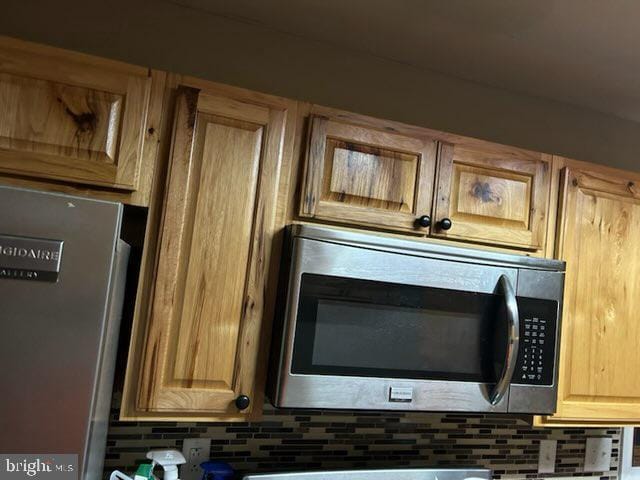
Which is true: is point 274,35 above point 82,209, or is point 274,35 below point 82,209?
above

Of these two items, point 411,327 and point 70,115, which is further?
point 411,327

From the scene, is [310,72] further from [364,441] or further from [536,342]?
[364,441]

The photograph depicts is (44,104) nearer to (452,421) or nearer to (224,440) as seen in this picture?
(224,440)

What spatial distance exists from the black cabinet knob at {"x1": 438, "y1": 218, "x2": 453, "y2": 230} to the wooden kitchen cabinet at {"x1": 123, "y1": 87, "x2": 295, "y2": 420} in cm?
45

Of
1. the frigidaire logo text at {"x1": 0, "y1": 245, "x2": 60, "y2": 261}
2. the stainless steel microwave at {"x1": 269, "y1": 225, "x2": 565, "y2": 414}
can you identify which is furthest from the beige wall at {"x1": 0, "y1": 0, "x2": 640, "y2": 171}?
the frigidaire logo text at {"x1": 0, "y1": 245, "x2": 60, "y2": 261}

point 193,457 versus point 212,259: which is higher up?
→ point 212,259

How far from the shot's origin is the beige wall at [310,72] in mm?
1529

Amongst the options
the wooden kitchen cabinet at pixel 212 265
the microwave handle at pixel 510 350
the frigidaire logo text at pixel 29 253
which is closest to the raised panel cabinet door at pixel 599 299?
the microwave handle at pixel 510 350

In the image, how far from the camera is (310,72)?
5.71 feet

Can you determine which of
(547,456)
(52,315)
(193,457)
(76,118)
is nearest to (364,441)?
(193,457)

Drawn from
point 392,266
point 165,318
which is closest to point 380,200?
point 392,266

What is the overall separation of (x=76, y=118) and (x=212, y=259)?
421mm

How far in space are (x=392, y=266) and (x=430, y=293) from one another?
128mm

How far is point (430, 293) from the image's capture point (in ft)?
4.60
